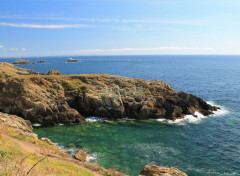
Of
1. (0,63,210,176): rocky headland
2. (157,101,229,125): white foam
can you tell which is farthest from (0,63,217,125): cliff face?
(157,101,229,125): white foam

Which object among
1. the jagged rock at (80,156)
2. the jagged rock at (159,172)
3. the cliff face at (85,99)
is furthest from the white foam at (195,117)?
the jagged rock at (159,172)

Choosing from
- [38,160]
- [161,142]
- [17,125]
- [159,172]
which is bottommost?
[161,142]

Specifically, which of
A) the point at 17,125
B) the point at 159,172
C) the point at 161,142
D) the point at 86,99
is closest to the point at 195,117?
the point at 161,142

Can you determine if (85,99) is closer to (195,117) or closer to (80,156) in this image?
(80,156)

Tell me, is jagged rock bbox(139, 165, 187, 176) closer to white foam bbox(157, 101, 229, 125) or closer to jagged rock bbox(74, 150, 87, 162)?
jagged rock bbox(74, 150, 87, 162)

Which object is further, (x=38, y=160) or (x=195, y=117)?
(x=195, y=117)

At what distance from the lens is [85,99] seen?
5322 cm

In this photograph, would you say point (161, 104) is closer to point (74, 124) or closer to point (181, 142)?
point (181, 142)

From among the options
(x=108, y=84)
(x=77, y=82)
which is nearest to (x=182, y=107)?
(x=108, y=84)

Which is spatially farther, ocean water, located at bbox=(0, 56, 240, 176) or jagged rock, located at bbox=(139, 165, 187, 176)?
ocean water, located at bbox=(0, 56, 240, 176)

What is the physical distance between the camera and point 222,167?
29688 mm

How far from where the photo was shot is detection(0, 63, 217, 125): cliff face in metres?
48.3

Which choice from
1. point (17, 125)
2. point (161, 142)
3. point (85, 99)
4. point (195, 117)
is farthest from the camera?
point (85, 99)

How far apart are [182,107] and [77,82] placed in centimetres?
3038
